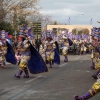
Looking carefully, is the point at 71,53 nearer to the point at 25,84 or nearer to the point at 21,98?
the point at 25,84

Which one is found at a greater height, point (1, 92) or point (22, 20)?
point (22, 20)

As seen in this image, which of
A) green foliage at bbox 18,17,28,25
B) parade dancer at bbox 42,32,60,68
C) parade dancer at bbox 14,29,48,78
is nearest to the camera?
parade dancer at bbox 14,29,48,78

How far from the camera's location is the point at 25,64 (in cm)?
1180

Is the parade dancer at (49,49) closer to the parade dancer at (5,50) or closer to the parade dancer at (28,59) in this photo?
the parade dancer at (5,50)

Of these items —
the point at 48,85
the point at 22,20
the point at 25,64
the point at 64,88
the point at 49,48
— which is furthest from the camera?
the point at 22,20

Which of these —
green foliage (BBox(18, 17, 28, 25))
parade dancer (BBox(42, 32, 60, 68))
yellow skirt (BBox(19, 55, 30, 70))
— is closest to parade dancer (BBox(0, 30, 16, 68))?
parade dancer (BBox(42, 32, 60, 68))

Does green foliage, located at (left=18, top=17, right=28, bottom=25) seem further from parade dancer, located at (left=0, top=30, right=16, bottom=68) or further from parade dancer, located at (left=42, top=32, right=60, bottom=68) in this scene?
parade dancer, located at (left=42, top=32, right=60, bottom=68)

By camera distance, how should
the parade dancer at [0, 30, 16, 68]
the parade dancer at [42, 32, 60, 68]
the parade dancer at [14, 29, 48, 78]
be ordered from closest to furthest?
the parade dancer at [14, 29, 48, 78] → the parade dancer at [42, 32, 60, 68] → the parade dancer at [0, 30, 16, 68]

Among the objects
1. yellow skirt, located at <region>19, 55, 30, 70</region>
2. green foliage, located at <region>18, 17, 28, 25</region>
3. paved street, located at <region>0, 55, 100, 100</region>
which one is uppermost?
green foliage, located at <region>18, 17, 28, 25</region>

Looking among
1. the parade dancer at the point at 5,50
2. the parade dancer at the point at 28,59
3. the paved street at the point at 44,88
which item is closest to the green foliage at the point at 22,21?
the parade dancer at the point at 5,50

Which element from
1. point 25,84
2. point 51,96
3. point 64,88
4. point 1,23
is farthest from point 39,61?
point 1,23

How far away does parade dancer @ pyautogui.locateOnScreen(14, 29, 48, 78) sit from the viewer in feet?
38.5

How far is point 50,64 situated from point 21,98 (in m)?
8.29

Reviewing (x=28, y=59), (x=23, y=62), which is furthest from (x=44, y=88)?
(x=28, y=59)
